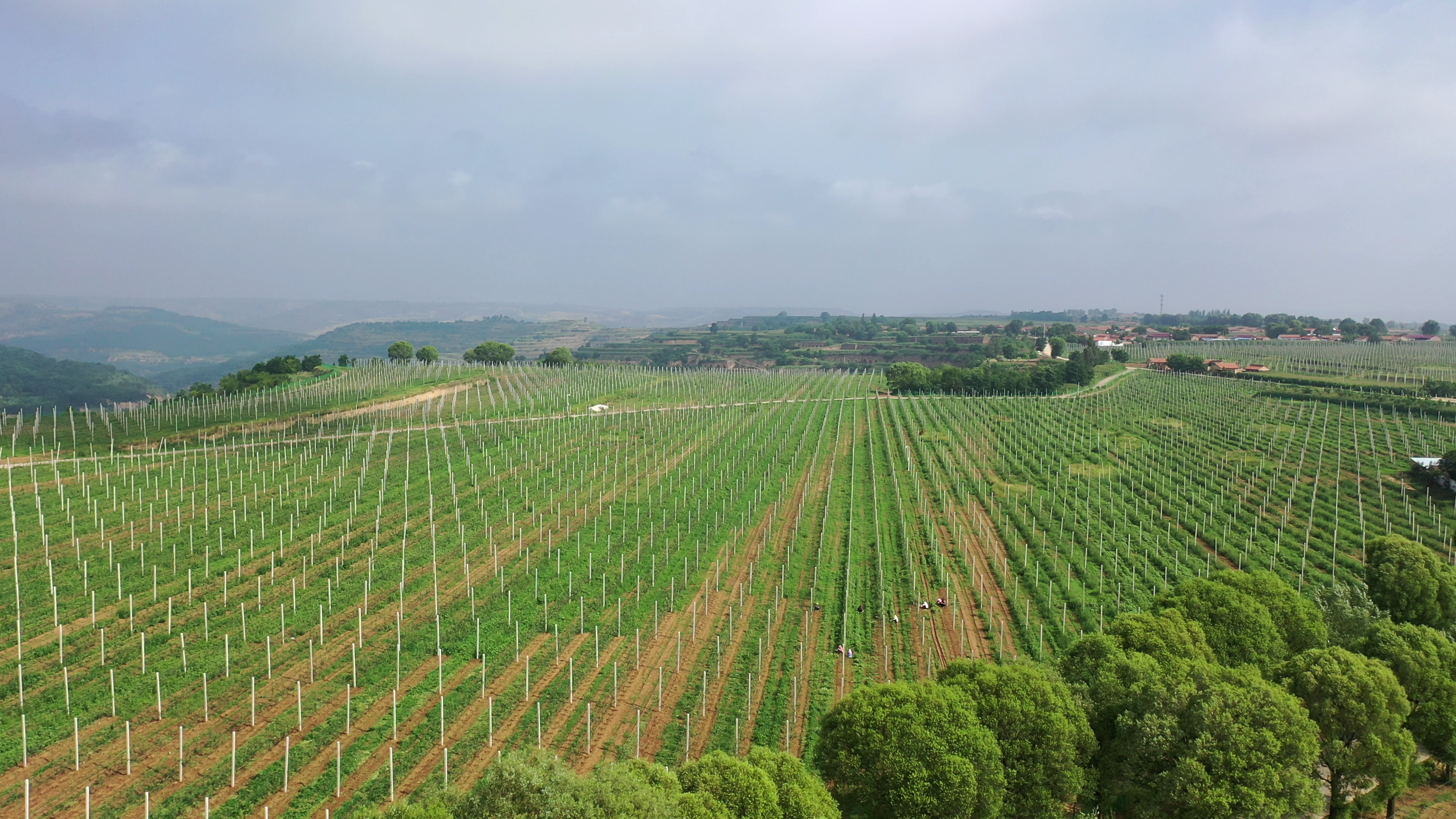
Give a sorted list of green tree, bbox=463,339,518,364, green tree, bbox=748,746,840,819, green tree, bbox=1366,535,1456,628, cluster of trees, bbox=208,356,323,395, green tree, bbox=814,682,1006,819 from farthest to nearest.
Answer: green tree, bbox=463,339,518,364 < cluster of trees, bbox=208,356,323,395 < green tree, bbox=1366,535,1456,628 < green tree, bbox=814,682,1006,819 < green tree, bbox=748,746,840,819

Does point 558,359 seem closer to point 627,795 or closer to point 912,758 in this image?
point 912,758

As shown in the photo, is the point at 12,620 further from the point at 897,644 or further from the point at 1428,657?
the point at 1428,657

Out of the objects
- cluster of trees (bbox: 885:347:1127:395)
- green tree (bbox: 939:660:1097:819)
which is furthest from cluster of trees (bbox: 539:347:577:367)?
green tree (bbox: 939:660:1097:819)

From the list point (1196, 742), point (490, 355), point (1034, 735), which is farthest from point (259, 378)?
point (1196, 742)

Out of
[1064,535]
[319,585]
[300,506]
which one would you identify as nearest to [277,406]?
[300,506]

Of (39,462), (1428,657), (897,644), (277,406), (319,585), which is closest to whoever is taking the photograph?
(1428,657)

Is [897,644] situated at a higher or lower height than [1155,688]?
lower

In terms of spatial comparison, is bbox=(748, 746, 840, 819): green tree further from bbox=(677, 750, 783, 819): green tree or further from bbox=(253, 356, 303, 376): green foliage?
bbox=(253, 356, 303, 376): green foliage
